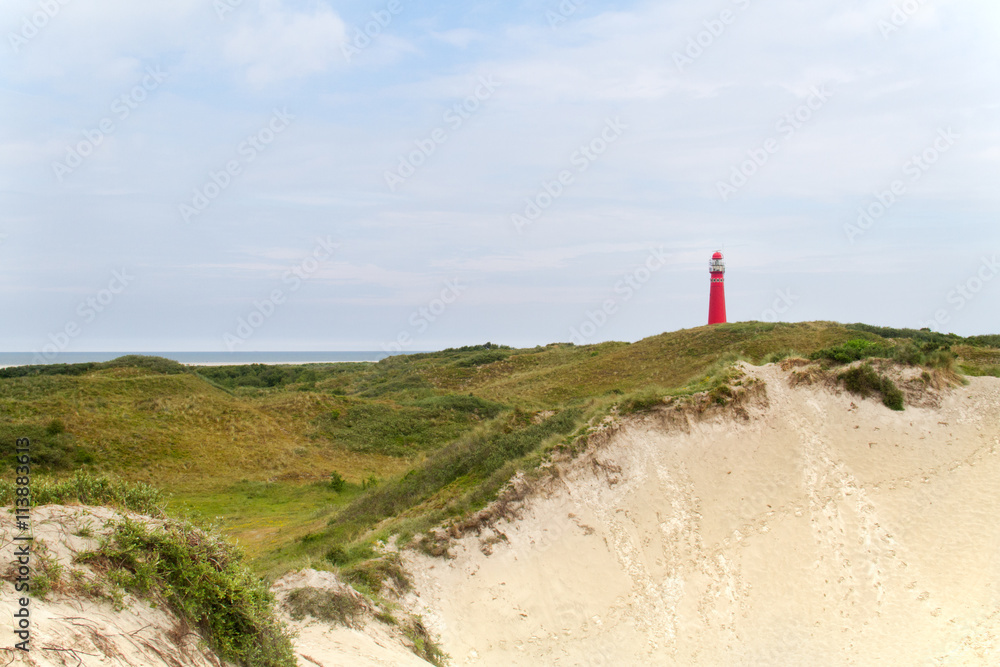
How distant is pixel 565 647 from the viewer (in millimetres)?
11781

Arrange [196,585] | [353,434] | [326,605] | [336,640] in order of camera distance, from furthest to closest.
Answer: [353,434]
[326,605]
[336,640]
[196,585]

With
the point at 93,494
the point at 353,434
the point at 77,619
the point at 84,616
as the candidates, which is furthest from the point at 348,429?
the point at 77,619

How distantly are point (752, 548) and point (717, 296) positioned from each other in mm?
44055

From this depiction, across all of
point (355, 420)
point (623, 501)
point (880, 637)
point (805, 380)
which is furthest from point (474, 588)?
point (355, 420)

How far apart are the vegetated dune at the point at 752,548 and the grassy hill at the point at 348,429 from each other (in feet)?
4.93

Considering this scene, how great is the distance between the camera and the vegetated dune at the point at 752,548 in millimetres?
11883

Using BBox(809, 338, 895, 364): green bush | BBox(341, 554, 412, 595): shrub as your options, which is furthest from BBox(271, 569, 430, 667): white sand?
BBox(809, 338, 895, 364): green bush

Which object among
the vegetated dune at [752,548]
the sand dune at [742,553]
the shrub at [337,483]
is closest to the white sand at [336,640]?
the sand dune at [742,553]

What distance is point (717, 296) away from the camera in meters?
55.2

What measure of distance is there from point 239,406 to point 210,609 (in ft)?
Answer: 99.5

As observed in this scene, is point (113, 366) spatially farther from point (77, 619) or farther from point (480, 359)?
point (77, 619)

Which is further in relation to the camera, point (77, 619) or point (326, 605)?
point (326, 605)

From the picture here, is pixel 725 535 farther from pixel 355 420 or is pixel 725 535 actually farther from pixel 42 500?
pixel 355 420

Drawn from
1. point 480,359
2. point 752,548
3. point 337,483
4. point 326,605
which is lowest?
point 337,483
